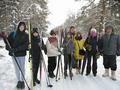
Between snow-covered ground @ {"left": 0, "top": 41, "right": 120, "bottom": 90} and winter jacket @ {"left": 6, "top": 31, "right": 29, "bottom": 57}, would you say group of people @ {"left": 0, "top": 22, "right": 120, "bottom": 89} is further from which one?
winter jacket @ {"left": 6, "top": 31, "right": 29, "bottom": 57}

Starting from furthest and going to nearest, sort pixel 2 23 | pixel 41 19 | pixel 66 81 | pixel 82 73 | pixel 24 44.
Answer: pixel 41 19, pixel 2 23, pixel 82 73, pixel 66 81, pixel 24 44

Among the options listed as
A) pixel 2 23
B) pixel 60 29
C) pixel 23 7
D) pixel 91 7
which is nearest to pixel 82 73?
pixel 60 29

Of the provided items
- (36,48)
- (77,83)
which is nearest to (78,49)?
(77,83)

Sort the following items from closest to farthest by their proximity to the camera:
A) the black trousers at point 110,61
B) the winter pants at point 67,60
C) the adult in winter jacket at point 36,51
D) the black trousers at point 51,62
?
1. the adult in winter jacket at point 36,51
2. the black trousers at point 110,61
3. the black trousers at point 51,62
4. the winter pants at point 67,60

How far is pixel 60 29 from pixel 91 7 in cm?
1678

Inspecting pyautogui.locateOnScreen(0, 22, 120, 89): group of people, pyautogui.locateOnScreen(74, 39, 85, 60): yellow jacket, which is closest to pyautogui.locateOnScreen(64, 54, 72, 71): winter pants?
pyautogui.locateOnScreen(0, 22, 120, 89): group of people

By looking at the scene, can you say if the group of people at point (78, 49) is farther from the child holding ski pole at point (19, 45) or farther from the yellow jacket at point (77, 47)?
the child holding ski pole at point (19, 45)

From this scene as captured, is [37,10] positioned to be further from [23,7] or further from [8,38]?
[8,38]

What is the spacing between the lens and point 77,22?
96.5ft

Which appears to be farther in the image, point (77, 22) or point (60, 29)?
point (77, 22)

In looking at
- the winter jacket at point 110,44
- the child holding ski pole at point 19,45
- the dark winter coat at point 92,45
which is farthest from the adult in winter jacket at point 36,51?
the winter jacket at point 110,44

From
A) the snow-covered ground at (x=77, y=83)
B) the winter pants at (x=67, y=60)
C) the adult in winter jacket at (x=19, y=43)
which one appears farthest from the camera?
the winter pants at (x=67, y=60)

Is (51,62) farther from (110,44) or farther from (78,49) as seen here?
(110,44)

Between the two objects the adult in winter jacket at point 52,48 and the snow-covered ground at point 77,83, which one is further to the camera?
the adult in winter jacket at point 52,48
